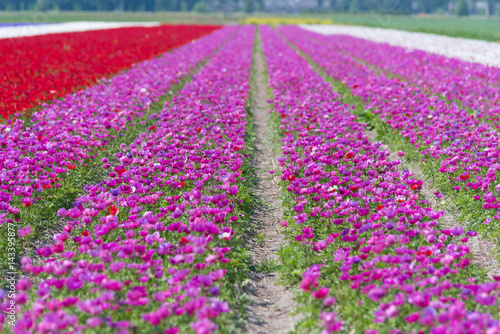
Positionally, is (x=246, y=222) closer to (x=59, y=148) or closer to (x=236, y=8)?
(x=59, y=148)

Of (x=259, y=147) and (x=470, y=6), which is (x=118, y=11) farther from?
(x=259, y=147)

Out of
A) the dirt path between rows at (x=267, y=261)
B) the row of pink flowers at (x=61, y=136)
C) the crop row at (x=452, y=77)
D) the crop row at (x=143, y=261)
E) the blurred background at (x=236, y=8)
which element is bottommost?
the dirt path between rows at (x=267, y=261)

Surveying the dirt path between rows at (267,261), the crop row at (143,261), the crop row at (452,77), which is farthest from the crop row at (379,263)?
the crop row at (452,77)

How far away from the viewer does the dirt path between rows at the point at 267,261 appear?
13.8ft

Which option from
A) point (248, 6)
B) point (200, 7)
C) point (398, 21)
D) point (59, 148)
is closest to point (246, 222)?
point (59, 148)

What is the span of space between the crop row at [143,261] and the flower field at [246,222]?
0.06ft

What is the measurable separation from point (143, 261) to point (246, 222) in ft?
6.93

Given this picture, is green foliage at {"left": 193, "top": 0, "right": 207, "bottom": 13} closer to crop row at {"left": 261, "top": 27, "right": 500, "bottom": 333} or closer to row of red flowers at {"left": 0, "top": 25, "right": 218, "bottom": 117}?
row of red flowers at {"left": 0, "top": 25, "right": 218, "bottom": 117}

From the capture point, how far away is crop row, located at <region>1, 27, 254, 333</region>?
3385mm

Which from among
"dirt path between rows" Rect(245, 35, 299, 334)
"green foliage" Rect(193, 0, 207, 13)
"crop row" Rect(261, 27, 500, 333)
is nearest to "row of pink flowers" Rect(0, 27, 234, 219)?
"dirt path between rows" Rect(245, 35, 299, 334)

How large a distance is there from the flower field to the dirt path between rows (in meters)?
0.03

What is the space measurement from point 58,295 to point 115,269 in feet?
1.99

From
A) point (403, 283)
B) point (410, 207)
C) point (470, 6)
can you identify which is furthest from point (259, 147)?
point (470, 6)

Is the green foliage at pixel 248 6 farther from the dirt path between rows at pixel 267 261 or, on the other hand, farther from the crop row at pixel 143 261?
the crop row at pixel 143 261
